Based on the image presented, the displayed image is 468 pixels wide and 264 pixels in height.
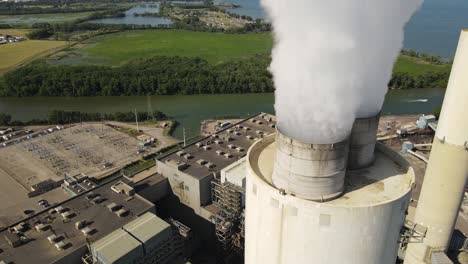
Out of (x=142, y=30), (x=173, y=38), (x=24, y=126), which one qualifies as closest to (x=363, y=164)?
(x=24, y=126)

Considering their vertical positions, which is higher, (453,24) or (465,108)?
(465,108)

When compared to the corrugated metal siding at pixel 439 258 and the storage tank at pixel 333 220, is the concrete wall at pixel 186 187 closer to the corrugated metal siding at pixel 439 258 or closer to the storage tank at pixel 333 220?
the corrugated metal siding at pixel 439 258

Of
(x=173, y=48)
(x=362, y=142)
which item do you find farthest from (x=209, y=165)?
(x=173, y=48)

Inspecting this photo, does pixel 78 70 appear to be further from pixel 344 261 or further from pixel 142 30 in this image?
pixel 344 261

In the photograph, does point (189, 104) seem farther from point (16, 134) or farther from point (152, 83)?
point (16, 134)

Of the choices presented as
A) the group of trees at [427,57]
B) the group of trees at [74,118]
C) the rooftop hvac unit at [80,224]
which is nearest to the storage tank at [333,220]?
the rooftop hvac unit at [80,224]

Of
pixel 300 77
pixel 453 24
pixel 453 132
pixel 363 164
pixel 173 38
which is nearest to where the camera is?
pixel 300 77
